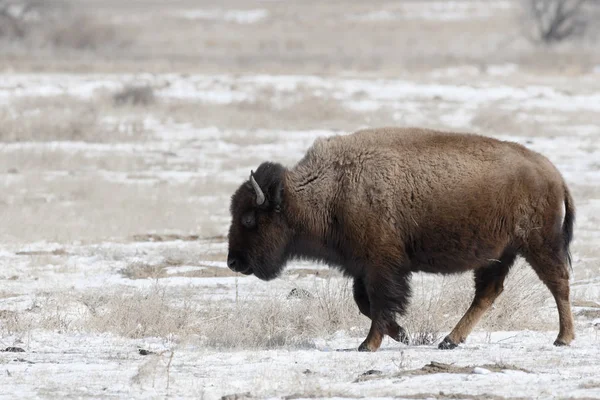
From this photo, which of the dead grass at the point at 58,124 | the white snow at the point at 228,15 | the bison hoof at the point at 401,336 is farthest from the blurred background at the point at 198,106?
the white snow at the point at 228,15

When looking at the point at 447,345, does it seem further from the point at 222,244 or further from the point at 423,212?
the point at 222,244

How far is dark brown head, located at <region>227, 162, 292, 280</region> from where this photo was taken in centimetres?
825

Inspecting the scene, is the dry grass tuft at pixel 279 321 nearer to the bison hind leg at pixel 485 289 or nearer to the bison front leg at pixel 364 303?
the bison front leg at pixel 364 303

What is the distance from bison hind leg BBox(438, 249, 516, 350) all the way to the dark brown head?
1455mm

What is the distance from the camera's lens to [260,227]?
8.28 meters

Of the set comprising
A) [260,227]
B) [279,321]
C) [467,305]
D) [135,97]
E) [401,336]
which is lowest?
[135,97]

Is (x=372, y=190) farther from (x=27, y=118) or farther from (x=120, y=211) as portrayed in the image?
(x=27, y=118)

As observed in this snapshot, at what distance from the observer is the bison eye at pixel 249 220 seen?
8273 millimetres

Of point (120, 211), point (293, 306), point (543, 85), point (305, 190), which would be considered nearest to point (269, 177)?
point (305, 190)

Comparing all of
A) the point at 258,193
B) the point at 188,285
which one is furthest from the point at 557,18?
the point at 258,193

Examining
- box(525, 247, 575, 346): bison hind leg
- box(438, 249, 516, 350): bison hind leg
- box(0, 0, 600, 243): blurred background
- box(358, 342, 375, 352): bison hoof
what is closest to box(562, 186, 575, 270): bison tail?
box(525, 247, 575, 346): bison hind leg

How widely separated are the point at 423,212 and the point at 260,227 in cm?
126

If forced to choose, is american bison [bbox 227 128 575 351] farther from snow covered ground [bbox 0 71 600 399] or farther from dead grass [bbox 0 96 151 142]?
dead grass [bbox 0 96 151 142]

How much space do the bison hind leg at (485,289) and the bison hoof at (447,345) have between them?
0.32ft
